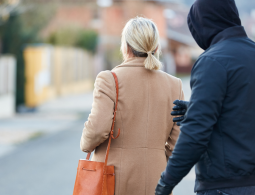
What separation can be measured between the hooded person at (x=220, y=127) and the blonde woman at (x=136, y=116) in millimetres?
573

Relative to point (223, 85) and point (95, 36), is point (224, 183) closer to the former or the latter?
point (223, 85)

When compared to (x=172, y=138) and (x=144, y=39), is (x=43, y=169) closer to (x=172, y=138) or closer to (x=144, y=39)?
(x=172, y=138)

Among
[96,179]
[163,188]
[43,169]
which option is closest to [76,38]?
[43,169]

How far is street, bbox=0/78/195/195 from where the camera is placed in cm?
549

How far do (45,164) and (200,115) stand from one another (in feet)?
18.0

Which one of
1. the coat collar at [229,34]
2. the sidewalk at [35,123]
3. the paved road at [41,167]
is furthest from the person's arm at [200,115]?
the sidewalk at [35,123]

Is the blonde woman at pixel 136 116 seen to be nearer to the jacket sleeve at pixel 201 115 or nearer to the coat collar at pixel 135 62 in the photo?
the coat collar at pixel 135 62

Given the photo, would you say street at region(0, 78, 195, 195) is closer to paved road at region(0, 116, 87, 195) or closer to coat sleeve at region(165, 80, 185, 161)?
paved road at region(0, 116, 87, 195)

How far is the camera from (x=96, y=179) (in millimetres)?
2510

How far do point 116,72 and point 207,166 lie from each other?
37.7 inches

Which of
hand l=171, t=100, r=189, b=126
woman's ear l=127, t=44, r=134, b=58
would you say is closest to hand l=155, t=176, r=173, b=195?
hand l=171, t=100, r=189, b=126

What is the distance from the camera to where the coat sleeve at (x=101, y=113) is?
2.48 m

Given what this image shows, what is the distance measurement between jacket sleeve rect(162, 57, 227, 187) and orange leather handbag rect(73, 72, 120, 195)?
2.23 ft

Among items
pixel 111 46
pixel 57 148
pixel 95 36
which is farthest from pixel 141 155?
pixel 111 46
